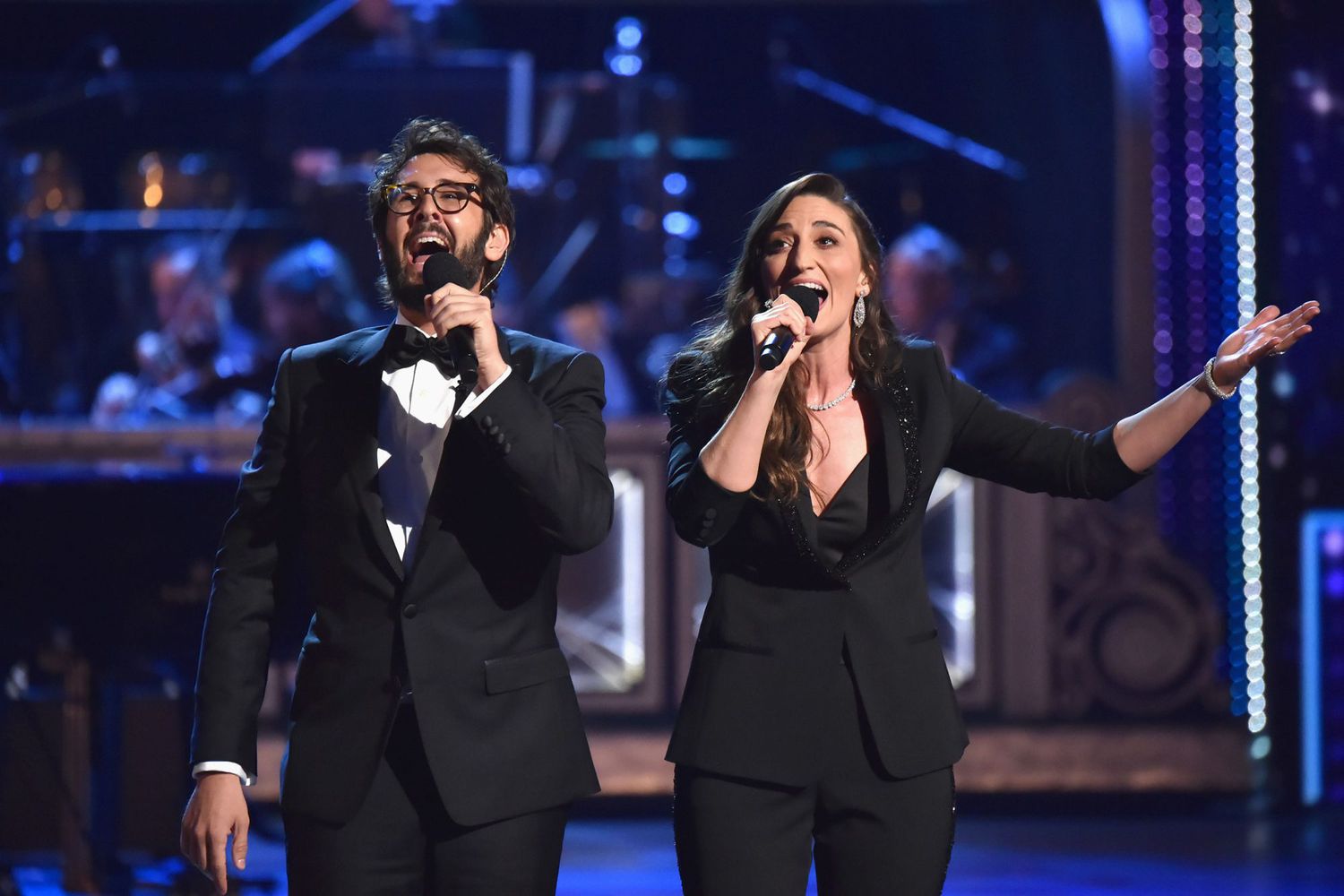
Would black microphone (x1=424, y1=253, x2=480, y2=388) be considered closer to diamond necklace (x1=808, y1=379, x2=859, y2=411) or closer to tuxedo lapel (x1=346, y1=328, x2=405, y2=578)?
tuxedo lapel (x1=346, y1=328, x2=405, y2=578)

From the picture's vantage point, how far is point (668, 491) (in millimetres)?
2045

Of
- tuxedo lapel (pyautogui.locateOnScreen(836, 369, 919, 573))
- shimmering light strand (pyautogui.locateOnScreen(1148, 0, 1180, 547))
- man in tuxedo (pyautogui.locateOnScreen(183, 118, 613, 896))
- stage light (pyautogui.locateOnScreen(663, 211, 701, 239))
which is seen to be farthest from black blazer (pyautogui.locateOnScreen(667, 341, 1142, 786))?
stage light (pyautogui.locateOnScreen(663, 211, 701, 239))

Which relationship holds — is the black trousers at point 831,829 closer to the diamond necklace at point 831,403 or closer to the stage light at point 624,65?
the diamond necklace at point 831,403

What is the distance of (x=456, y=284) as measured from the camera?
1790 millimetres

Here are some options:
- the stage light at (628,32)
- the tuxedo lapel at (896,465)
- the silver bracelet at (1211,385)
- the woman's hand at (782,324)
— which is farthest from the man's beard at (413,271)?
the stage light at (628,32)

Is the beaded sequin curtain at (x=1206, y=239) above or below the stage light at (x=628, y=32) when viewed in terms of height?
below

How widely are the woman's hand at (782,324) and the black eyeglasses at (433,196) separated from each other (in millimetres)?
376

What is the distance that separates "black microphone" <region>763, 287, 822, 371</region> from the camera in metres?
1.92

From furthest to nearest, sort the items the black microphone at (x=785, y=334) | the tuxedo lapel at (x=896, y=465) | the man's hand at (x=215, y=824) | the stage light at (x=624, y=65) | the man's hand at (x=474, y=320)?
the stage light at (x=624, y=65), the tuxedo lapel at (x=896, y=465), the black microphone at (x=785, y=334), the man's hand at (x=215, y=824), the man's hand at (x=474, y=320)

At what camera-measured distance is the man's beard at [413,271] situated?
1.91 m

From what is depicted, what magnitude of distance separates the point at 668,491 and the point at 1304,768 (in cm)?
418

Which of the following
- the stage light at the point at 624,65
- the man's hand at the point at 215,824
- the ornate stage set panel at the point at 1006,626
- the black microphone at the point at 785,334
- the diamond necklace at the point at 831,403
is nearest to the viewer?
the man's hand at the point at 215,824

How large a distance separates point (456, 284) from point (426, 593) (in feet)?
1.17

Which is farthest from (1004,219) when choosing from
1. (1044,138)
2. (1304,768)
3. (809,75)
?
(1304,768)
